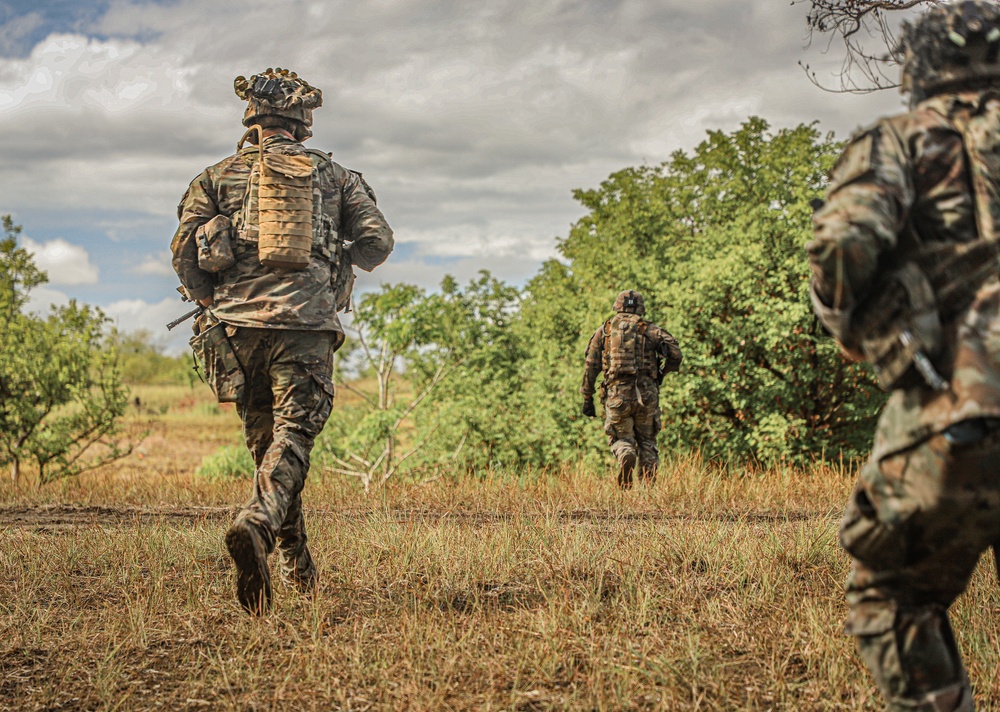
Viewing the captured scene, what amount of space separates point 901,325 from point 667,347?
7.34 m

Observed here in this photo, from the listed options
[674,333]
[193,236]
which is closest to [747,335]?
[674,333]

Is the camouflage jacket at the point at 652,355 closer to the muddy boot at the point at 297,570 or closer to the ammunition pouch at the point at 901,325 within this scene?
the muddy boot at the point at 297,570

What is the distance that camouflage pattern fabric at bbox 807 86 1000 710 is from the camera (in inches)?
95.5

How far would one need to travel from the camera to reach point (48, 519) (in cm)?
812

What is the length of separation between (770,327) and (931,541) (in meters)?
9.67

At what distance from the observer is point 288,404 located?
4695 millimetres

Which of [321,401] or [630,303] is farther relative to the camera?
[630,303]

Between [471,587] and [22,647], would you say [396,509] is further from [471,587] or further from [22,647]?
[22,647]

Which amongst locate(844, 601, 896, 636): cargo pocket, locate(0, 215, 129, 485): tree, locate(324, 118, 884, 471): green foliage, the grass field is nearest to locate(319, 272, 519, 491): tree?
locate(324, 118, 884, 471): green foliage

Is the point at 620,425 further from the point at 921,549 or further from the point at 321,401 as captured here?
the point at 921,549

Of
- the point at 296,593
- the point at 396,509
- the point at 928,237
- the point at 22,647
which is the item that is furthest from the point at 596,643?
the point at 396,509

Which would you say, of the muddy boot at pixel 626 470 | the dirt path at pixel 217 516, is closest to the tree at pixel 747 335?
the muddy boot at pixel 626 470

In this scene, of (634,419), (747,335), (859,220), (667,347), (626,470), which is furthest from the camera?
(747,335)

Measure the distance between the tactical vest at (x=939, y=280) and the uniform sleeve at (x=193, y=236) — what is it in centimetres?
350
